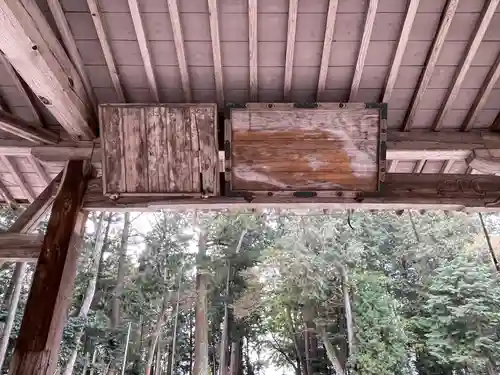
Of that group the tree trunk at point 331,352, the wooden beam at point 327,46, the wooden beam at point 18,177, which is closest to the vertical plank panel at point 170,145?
the wooden beam at point 327,46

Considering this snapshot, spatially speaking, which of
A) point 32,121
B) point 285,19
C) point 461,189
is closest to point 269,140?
point 285,19

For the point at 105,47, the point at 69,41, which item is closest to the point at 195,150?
the point at 105,47

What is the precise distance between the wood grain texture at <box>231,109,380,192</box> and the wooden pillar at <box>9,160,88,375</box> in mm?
1082

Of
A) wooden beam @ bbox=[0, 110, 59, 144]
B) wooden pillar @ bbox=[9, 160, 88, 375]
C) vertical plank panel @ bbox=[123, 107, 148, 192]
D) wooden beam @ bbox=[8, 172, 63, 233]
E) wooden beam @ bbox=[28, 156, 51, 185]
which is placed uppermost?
wooden beam @ bbox=[28, 156, 51, 185]

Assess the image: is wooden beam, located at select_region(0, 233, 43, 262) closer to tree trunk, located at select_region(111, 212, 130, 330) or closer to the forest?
the forest

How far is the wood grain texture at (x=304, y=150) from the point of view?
256 centimetres

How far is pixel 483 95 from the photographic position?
2623mm

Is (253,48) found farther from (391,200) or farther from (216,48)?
(391,200)

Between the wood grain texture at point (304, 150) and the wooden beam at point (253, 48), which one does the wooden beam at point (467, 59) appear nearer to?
the wood grain texture at point (304, 150)

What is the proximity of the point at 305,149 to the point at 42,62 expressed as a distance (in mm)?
1561

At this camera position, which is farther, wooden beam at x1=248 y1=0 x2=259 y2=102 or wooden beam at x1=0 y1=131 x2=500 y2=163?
wooden beam at x1=0 y1=131 x2=500 y2=163

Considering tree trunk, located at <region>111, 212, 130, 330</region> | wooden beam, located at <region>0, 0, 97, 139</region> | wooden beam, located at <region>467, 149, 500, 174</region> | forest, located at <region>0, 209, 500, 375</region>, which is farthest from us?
tree trunk, located at <region>111, 212, 130, 330</region>

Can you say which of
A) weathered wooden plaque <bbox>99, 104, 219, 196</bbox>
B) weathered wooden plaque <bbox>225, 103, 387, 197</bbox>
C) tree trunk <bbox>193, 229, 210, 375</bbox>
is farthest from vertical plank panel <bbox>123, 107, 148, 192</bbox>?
tree trunk <bbox>193, 229, 210, 375</bbox>

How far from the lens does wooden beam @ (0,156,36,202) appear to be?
3.29m
